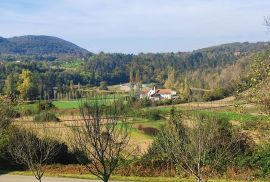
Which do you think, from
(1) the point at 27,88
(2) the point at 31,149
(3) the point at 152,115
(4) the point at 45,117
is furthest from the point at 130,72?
(2) the point at 31,149

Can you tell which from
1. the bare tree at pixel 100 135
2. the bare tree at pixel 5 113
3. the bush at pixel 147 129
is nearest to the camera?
the bare tree at pixel 100 135

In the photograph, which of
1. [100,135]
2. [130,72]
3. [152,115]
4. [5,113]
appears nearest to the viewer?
[100,135]

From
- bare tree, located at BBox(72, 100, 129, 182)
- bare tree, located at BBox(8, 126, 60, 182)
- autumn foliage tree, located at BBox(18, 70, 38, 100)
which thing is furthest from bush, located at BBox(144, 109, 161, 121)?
bare tree, located at BBox(72, 100, 129, 182)

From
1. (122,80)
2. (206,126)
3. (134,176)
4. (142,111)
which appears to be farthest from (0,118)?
(122,80)

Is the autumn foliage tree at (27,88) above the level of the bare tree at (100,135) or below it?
below

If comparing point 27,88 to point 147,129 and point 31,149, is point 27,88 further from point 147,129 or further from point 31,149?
point 31,149

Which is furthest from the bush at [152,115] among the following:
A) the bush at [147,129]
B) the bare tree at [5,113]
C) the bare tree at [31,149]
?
the bare tree at [31,149]

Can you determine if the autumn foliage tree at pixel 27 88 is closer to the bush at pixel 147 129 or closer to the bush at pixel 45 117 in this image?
the bush at pixel 45 117

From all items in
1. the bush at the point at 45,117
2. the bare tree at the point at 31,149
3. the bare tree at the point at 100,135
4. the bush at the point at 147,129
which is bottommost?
the bush at the point at 147,129

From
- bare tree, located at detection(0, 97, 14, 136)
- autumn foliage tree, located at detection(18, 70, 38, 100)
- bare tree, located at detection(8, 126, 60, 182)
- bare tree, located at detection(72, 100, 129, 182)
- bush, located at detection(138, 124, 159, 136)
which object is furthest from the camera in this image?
autumn foliage tree, located at detection(18, 70, 38, 100)

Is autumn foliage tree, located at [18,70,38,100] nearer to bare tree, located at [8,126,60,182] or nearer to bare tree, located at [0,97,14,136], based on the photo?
bare tree, located at [0,97,14,136]

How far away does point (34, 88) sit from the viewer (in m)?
91.9

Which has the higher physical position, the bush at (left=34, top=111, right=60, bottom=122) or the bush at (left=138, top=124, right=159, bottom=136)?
the bush at (left=34, top=111, right=60, bottom=122)

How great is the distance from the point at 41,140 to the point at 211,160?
8337mm
